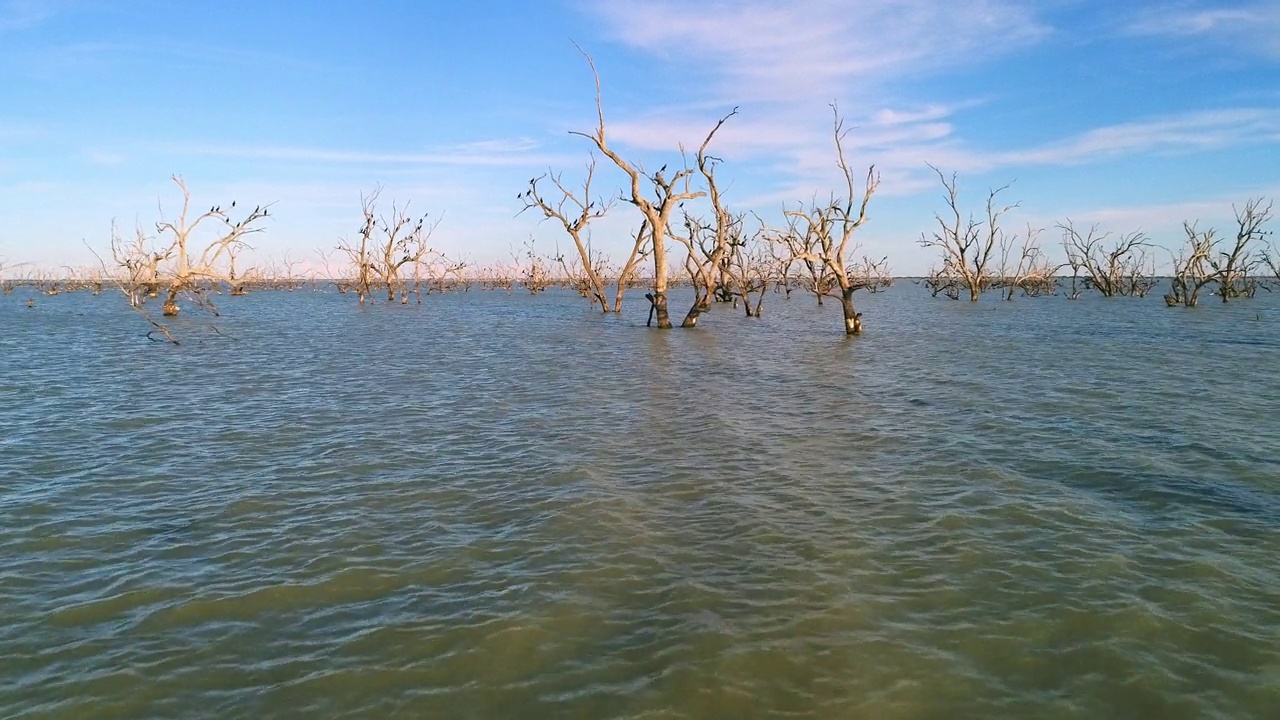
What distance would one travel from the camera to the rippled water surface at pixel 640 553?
13.2 ft

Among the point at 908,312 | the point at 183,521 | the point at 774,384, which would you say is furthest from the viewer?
the point at 908,312

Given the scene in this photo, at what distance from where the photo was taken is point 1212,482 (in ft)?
25.3

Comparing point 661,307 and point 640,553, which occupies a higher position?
point 661,307

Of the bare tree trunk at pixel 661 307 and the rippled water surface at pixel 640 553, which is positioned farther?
the bare tree trunk at pixel 661 307

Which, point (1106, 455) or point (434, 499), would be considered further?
point (1106, 455)

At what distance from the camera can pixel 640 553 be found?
5.95 metres

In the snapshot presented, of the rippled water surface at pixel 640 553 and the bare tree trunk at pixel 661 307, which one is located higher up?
the bare tree trunk at pixel 661 307

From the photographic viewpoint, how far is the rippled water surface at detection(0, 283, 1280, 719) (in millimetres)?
4035

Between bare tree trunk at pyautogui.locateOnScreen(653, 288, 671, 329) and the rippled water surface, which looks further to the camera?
bare tree trunk at pyautogui.locateOnScreen(653, 288, 671, 329)

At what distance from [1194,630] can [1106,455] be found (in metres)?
4.90

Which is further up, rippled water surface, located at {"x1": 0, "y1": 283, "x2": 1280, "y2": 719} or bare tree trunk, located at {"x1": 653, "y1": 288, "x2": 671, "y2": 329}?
bare tree trunk, located at {"x1": 653, "y1": 288, "x2": 671, "y2": 329}

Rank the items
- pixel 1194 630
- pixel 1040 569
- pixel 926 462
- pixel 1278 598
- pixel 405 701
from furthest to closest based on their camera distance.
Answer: pixel 926 462 < pixel 1040 569 < pixel 1278 598 < pixel 1194 630 < pixel 405 701

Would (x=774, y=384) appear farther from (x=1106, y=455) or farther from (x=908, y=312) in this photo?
(x=908, y=312)

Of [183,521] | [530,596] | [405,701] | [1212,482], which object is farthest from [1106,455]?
[183,521]
